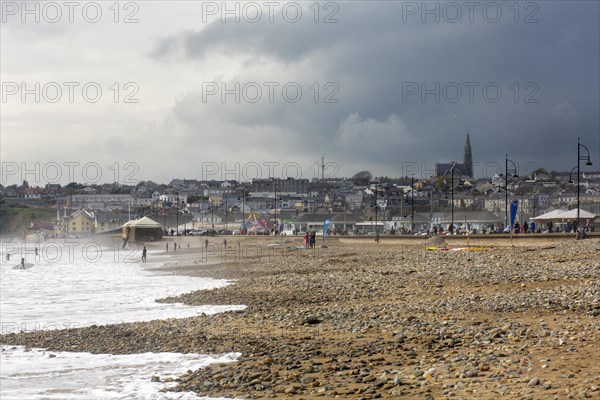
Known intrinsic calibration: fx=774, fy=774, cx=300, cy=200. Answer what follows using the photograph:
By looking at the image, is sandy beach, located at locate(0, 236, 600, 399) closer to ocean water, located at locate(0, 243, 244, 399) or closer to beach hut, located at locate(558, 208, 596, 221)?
ocean water, located at locate(0, 243, 244, 399)

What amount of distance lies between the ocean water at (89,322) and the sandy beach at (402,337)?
683 mm

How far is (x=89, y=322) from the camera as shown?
70.4 ft

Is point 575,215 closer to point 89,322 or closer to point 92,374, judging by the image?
point 89,322

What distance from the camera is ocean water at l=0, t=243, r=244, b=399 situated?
1291 cm

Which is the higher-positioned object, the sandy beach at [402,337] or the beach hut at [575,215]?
the beach hut at [575,215]

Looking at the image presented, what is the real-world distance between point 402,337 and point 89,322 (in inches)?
437

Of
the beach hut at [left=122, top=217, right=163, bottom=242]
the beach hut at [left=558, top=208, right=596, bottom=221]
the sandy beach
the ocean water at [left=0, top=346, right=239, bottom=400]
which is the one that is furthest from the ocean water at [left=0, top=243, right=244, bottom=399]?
the beach hut at [left=122, top=217, right=163, bottom=242]

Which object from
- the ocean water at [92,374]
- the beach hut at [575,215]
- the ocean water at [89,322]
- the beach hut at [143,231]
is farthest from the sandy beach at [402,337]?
the beach hut at [143,231]

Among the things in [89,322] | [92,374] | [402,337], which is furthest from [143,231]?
[402,337]

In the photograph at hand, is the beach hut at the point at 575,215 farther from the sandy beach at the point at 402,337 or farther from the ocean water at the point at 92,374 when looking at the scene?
the ocean water at the point at 92,374

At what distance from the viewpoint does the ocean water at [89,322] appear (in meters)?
12.9

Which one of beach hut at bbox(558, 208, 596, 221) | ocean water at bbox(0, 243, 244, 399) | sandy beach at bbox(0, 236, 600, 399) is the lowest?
ocean water at bbox(0, 243, 244, 399)

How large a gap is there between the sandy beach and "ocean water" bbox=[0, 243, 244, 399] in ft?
2.24

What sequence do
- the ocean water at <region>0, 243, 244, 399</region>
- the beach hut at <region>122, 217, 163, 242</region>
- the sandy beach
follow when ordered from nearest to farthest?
the sandy beach, the ocean water at <region>0, 243, 244, 399</region>, the beach hut at <region>122, 217, 163, 242</region>
